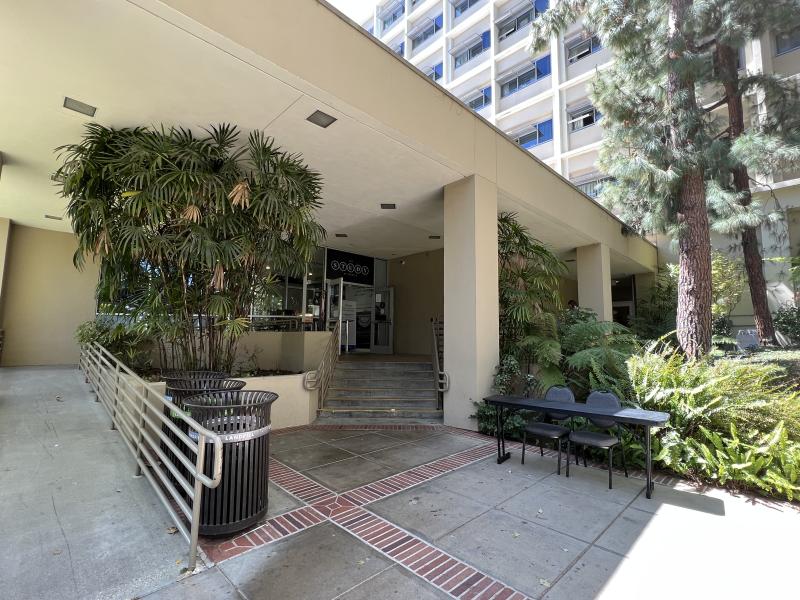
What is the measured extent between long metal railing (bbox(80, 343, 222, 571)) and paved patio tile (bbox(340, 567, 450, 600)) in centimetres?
110

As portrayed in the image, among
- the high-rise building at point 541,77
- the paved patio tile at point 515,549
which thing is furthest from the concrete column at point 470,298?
the high-rise building at point 541,77

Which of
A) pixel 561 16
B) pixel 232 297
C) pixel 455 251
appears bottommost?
pixel 232 297

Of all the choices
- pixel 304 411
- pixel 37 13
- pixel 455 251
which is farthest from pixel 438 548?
pixel 37 13

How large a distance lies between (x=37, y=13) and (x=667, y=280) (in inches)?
672

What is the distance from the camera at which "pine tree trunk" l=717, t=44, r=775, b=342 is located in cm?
995

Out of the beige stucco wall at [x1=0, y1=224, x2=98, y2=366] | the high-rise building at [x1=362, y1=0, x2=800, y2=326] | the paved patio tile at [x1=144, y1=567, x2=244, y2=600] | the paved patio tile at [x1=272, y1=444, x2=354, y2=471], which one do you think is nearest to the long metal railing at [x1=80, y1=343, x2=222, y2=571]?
the paved patio tile at [x1=144, y1=567, x2=244, y2=600]

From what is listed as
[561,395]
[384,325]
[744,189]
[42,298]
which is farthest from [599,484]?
[42,298]

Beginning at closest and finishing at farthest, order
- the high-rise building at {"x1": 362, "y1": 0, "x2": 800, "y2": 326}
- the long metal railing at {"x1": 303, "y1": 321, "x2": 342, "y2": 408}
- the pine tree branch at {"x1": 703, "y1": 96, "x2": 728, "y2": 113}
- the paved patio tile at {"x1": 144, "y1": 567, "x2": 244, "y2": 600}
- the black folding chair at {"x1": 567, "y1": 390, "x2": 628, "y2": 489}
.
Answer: the paved patio tile at {"x1": 144, "y1": 567, "x2": 244, "y2": 600} < the black folding chair at {"x1": 567, "y1": 390, "x2": 628, "y2": 489} < the long metal railing at {"x1": 303, "y1": 321, "x2": 342, "y2": 408} < the pine tree branch at {"x1": 703, "y1": 96, "x2": 728, "y2": 113} < the high-rise building at {"x1": 362, "y1": 0, "x2": 800, "y2": 326}

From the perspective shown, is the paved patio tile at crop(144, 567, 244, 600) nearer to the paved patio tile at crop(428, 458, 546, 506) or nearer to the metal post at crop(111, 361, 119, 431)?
the paved patio tile at crop(428, 458, 546, 506)

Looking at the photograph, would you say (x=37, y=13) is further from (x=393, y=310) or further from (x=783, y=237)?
(x=783, y=237)

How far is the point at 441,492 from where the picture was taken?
3887 mm

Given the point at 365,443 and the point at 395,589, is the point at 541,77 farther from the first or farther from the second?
the point at 395,589

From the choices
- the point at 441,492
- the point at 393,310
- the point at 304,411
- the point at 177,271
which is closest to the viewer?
the point at 441,492

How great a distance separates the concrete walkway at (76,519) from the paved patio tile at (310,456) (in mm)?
1524
